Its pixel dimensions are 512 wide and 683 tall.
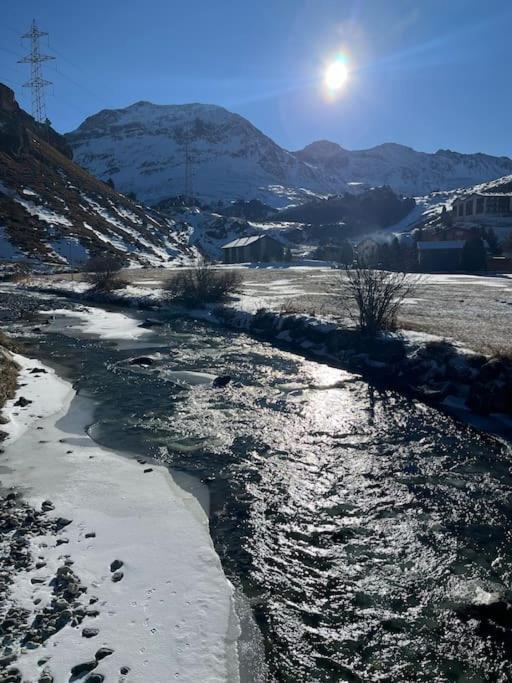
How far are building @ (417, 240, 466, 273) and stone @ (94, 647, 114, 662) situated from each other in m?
75.0

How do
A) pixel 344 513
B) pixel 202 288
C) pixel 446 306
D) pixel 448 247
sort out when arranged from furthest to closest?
pixel 448 247 → pixel 202 288 → pixel 446 306 → pixel 344 513

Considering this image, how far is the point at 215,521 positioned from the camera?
30.9 ft

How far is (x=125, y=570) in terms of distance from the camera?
298 inches

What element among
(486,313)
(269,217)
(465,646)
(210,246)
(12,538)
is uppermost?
(269,217)

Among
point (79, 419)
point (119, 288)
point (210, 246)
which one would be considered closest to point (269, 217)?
point (210, 246)

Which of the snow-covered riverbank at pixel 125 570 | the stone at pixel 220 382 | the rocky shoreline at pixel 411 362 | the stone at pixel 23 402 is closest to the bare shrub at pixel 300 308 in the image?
the rocky shoreline at pixel 411 362

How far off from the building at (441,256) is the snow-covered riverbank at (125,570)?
70.6m

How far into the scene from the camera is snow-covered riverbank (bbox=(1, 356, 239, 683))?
5.99m

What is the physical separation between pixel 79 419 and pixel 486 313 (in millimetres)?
24042

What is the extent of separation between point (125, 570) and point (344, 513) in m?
4.17

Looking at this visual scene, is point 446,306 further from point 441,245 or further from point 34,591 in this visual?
point 441,245

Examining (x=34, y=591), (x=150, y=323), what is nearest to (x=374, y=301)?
(x=150, y=323)

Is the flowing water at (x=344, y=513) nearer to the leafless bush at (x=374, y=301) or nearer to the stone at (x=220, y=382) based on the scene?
the stone at (x=220, y=382)

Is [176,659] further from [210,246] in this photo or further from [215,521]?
[210,246]
